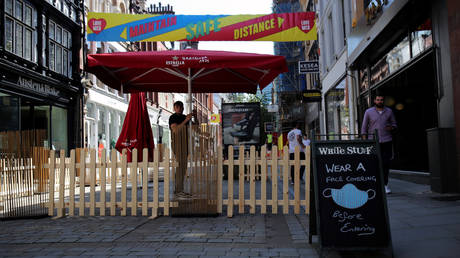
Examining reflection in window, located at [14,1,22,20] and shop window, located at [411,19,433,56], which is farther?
reflection in window, located at [14,1,22,20]

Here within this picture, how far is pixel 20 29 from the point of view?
14.5 metres

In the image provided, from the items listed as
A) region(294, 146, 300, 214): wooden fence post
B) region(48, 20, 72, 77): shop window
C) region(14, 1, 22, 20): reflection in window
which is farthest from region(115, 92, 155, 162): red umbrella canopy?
region(48, 20, 72, 77): shop window

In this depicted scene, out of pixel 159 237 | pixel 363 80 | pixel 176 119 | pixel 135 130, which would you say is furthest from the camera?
pixel 363 80

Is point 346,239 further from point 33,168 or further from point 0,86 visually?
point 0,86

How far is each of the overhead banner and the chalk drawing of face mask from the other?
34.3 feet

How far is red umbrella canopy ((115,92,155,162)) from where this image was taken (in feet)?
26.1

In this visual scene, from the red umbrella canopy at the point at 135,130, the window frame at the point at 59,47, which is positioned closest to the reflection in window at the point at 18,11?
the window frame at the point at 59,47

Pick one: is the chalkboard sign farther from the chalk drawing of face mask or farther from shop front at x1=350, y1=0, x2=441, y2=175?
shop front at x1=350, y1=0, x2=441, y2=175

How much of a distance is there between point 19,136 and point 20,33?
981cm

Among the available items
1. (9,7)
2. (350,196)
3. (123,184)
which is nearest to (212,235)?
(350,196)

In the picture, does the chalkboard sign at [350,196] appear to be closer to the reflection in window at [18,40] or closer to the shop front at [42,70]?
the shop front at [42,70]

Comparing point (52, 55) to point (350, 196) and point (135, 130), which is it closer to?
point (135, 130)

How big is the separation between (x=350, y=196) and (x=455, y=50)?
439 cm

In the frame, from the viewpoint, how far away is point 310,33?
13859 millimetres
